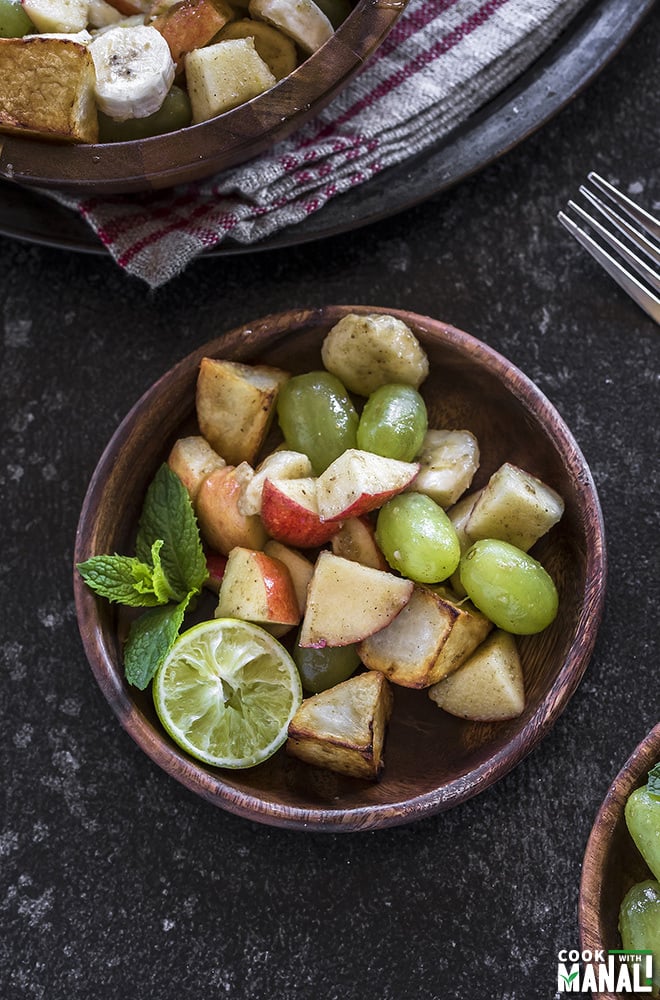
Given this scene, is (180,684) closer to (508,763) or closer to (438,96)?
(508,763)

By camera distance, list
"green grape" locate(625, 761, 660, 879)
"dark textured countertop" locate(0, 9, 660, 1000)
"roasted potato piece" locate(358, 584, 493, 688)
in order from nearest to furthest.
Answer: "green grape" locate(625, 761, 660, 879)
"roasted potato piece" locate(358, 584, 493, 688)
"dark textured countertop" locate(0, 9, 660, 1000)

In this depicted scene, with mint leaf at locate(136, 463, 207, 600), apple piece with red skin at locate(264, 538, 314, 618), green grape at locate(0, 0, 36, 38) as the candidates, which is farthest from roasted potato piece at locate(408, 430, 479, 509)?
green grape at locate(0, 0, 36, 38)

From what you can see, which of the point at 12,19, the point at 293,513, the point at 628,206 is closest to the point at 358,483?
the point at 293,513

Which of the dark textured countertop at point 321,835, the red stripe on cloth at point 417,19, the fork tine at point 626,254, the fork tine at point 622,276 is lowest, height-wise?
the dark textured countertop at point 321,835

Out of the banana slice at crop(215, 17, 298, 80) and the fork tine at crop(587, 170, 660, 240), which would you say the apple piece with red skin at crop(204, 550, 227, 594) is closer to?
the banana slice at crop(215, 17, 298, 80)

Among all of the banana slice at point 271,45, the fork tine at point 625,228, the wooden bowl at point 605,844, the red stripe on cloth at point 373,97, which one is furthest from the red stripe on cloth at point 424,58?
the wooden bowl at point 605,844

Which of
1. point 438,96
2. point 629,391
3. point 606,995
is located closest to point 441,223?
point 438,96

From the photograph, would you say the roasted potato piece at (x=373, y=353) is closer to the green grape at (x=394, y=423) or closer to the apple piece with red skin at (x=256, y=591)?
the green grape at (x=394, y=423)
